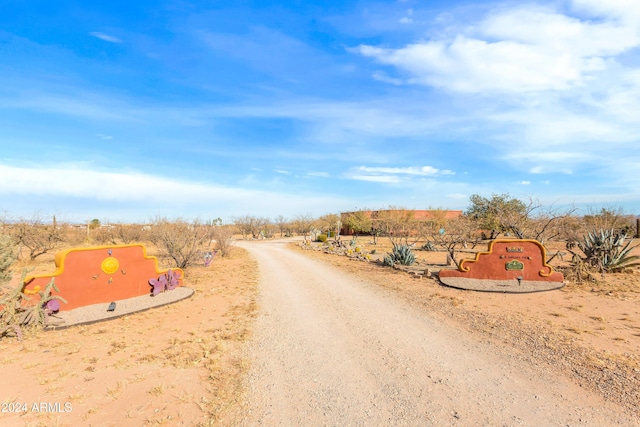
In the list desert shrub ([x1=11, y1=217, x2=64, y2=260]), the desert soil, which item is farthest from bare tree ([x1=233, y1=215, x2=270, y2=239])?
the desert soil

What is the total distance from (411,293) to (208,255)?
11.6 m

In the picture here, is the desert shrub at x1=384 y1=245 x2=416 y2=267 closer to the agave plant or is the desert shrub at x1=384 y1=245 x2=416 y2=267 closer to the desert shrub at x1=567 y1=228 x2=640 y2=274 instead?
the desert shrub at x1=567 y1=228 x2=640 y2=274

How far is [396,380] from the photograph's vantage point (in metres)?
4.79

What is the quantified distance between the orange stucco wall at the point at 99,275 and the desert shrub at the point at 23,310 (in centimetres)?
29

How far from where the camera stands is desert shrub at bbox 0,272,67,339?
263 inches

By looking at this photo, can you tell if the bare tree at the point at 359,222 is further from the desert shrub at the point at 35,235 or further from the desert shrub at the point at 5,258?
the desert shrub at the point at 5,258

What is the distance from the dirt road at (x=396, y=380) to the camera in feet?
12.7

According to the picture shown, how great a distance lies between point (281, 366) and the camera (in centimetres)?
532

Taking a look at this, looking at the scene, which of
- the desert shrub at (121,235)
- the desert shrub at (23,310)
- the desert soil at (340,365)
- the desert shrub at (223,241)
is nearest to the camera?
the desert soil at (340,365)

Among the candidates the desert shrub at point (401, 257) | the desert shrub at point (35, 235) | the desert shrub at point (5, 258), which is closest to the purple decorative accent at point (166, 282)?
the desert shrub at point (5, 258)

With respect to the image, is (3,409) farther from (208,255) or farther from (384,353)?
(208,255)

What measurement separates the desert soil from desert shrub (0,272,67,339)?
288mm

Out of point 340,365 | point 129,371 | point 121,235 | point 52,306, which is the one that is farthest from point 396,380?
point 121,235

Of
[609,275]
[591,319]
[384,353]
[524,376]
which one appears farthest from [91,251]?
[609,275]
